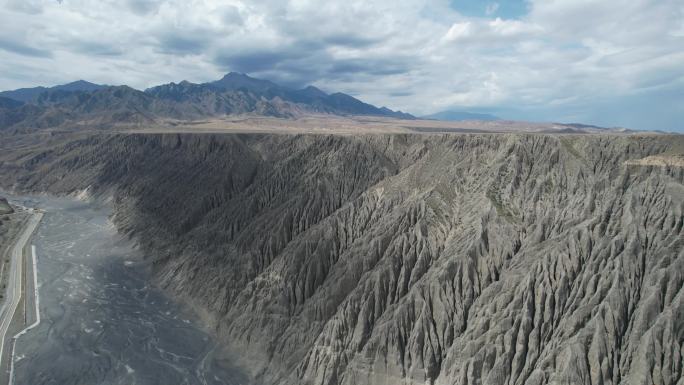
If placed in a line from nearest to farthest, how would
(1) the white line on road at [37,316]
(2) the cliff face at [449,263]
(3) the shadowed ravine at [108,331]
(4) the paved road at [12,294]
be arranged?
1. (2) the cliff face at [449,263]
2. (1) the white line on road at [37,316]
3. (3) the shadowed ravine at [108,331]
4. (4) the paved road at [12,294]

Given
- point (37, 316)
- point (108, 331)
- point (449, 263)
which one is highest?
point (449, 263)

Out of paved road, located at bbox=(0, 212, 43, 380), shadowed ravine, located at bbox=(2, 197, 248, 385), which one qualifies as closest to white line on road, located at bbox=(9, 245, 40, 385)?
paved road, located at bbox=(0, 212, 43, 380)

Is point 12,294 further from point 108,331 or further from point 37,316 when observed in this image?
point 108,331

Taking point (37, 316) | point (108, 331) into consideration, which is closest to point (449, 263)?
point (108, 331)

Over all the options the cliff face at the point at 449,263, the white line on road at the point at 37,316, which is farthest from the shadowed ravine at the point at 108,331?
the cliff face at the point at 449,263

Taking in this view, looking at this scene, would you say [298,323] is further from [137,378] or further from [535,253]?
[535,253]

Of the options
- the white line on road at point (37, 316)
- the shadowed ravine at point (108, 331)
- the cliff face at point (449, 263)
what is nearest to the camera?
the cliff face at point (449, 263)

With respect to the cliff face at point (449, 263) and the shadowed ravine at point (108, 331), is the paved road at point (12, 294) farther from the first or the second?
the cliff face at point (449, 263)
